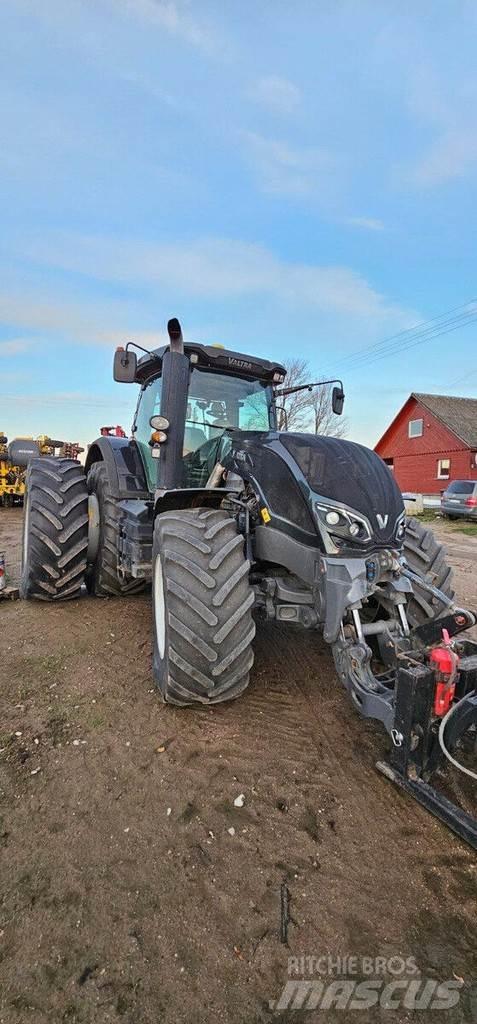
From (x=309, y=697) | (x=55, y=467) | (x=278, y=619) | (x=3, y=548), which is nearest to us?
(x=278, y=619)

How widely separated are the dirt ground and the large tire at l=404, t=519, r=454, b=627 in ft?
2.44

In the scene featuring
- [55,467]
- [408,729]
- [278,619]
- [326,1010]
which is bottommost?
[326,1010]

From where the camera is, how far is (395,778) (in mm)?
2152

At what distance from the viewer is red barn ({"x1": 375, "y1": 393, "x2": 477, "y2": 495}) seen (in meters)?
26.4

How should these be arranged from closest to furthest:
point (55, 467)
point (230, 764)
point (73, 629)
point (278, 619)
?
point (230, 764)
point (278, 619)
point (73, 629)
point (55, 467)

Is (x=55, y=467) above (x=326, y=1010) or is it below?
above

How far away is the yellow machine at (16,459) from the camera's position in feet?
50.8

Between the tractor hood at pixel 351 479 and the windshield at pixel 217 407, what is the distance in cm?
110

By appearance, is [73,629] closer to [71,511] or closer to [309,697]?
[71,511]

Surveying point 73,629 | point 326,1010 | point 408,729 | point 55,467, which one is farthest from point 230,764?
point 55,467

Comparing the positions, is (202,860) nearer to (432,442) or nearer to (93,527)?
(93,527)

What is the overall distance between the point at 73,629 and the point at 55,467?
5.59 feet

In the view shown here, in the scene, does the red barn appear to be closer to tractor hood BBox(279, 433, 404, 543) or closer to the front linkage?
tractor hood BBox(279, 433, 404, 543)

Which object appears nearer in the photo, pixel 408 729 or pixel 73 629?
pixel 408 729
